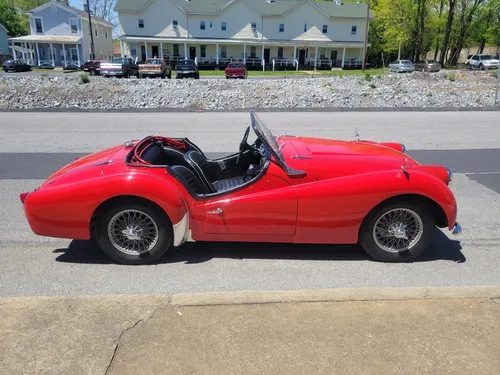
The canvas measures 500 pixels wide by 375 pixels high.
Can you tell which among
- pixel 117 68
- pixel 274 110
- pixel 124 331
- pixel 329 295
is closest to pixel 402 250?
pixel 329 295

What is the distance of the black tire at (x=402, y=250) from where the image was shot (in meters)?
4.27

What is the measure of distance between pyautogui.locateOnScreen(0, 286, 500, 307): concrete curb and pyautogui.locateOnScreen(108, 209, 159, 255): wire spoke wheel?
91 cm

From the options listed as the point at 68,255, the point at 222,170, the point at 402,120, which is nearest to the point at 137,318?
the point at 68,255

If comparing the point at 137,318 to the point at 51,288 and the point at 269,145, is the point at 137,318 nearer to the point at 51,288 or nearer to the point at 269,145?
the point at 51,288

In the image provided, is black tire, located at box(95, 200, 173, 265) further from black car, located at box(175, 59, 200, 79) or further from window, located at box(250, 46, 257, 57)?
window, located at box(250, 46, 257, 57)

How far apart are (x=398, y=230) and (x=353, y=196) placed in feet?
1.98

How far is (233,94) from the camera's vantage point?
20.7m

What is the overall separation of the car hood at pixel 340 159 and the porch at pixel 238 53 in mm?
49901

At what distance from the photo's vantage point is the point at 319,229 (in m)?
4.32

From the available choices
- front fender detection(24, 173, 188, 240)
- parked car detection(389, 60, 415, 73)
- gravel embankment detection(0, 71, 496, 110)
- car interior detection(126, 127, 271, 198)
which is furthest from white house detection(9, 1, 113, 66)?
front fender detection(24, 173, 188, 240)

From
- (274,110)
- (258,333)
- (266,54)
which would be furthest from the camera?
(266,54)

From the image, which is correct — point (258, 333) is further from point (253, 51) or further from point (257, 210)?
point (253, 51)

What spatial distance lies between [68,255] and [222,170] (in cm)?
194

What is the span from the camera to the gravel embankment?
63.0 feet
